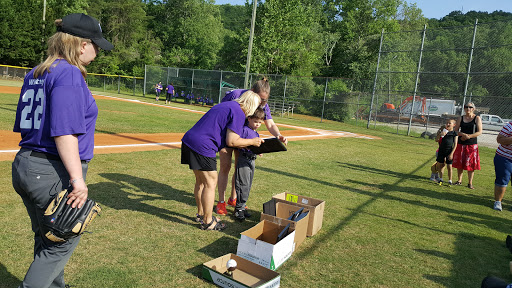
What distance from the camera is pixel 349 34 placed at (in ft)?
179

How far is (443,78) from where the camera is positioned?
20234mm

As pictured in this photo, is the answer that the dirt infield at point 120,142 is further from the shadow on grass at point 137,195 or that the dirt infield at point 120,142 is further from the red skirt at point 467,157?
the red skirt at point 467,157

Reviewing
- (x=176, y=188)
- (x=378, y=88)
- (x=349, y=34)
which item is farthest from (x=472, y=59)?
(x=349, y=34)

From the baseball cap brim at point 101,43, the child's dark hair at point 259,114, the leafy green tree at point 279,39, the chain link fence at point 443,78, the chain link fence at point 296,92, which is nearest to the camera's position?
the baseball cap brim at point 101,43

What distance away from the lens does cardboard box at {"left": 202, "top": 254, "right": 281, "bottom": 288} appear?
3135 mm

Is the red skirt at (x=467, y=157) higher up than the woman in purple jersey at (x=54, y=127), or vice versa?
the woman in purple jersey at (x=54, y=127)

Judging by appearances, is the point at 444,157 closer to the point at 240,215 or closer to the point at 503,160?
the point at 503,160

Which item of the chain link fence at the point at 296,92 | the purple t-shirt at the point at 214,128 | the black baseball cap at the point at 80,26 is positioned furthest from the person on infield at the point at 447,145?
the chain link fence at the point at 296,92

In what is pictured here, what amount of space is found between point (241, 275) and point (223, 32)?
7111cm

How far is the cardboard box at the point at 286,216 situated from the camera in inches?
165

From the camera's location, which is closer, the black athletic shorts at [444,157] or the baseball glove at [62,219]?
the baseball glove at [62,219]

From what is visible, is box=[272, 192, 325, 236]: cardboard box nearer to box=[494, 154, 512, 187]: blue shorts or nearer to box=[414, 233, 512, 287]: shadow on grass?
box=[414, 233, 512, 287]: shadow on grass

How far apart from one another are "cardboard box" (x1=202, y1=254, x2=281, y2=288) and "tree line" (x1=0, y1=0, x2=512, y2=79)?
121 feet

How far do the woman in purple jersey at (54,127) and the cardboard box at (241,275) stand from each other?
135 cm
